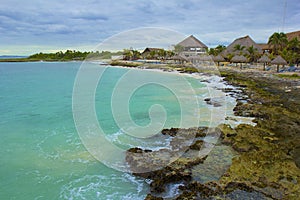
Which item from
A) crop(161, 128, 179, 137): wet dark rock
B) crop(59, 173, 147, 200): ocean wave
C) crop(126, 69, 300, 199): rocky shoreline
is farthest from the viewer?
crop(161, 128, 179, 137): wet dark rock

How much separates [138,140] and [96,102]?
9.95 meters

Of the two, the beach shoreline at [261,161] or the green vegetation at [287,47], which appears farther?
the green vegetation at [287,47]

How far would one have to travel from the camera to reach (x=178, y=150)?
8.37 m

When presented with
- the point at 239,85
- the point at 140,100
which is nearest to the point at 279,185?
the point at 140,100

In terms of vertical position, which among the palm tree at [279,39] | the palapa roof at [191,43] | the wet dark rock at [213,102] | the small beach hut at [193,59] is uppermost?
the palapa roof at [191,43]

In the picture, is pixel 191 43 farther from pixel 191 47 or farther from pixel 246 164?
pixel 246 164

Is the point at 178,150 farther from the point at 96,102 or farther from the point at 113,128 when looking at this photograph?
the point at 96,102

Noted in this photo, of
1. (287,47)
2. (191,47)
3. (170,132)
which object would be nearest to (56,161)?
(170,132)

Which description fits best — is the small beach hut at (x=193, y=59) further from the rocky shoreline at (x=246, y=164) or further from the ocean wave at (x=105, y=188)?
the ocean wave at (x=105, y=188)

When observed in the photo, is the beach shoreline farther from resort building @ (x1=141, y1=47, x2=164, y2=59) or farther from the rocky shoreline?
resort building @ (x1=141, y1=47, x2=164, y2=59)

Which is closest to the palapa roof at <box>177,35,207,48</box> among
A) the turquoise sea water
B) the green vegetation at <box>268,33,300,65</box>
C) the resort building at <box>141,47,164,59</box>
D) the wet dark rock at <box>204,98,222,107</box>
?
the resort building at <box>141,47,164,59</box>

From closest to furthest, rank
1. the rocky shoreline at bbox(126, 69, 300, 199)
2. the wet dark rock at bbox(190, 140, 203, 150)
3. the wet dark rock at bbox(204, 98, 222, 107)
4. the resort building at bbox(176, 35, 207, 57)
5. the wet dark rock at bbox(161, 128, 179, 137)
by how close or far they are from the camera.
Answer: the rocky shoreline at bbox(126, 69, 300, 199) → the wet dark rock at bbox(190, 140, 203, 150) → the wet dark rock at bbox(161, 128, 179, 137) → the wet dark rock at bbox(204, 98, 222, 107) → the resort building at bbox(176, 35, 207, 57)

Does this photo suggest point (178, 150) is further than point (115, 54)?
No

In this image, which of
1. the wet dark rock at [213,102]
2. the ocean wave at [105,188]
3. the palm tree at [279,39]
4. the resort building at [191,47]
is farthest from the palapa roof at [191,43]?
the ocean wave at [105,188]
